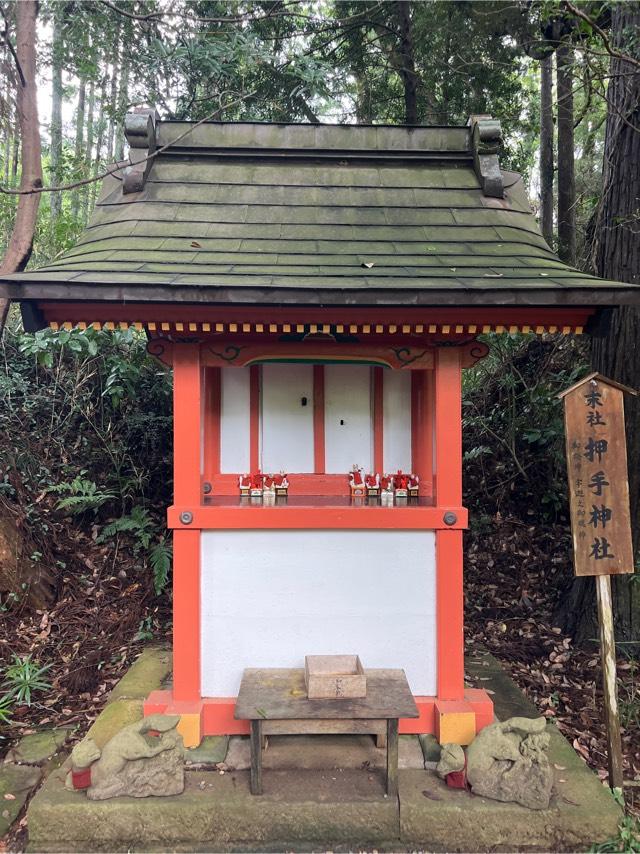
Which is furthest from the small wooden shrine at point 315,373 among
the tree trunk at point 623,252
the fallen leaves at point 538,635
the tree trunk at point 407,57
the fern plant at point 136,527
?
the tree trunk at point 407,57

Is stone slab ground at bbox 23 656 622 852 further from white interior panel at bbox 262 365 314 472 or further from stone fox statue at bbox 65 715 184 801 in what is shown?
white interior panel at bbox 262 365 314 472

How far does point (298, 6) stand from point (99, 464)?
302 inches

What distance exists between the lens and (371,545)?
3.80 metres

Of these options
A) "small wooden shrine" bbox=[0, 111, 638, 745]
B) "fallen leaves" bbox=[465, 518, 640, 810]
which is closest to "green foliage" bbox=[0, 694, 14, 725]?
"small wooden shrine" bbox=[0, 111, 638, 745]

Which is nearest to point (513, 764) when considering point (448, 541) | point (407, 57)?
point (448, 541)

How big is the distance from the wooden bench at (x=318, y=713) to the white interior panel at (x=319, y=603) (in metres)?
0.37

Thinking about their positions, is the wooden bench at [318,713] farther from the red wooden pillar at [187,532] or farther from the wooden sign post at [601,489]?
the wooden sign post at [601,489]

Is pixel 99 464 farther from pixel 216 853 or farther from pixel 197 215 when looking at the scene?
pixel 216 853

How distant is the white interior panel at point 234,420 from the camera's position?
4480 mm

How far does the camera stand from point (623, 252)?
16.9 ft

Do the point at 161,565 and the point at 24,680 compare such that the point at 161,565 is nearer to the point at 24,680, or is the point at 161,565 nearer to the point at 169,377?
the point at 24,680

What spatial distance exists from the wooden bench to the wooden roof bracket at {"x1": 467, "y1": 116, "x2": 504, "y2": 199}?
3.97 meters

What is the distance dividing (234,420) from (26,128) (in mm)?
3269

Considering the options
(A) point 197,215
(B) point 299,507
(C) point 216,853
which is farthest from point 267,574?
(A) point 197,215
